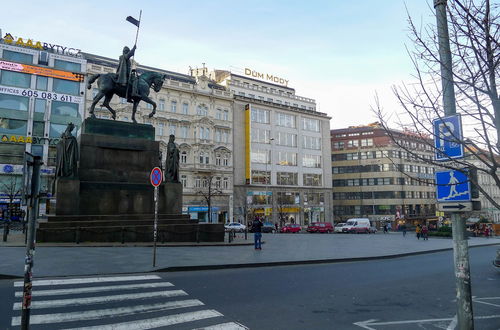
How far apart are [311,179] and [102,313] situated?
66.1 meters

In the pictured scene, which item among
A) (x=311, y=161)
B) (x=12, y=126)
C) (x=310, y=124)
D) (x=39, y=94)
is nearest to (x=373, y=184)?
(x=311, y=161)

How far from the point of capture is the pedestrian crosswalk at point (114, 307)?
5.84m

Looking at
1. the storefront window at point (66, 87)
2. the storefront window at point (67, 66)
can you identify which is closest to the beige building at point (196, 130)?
the storefront window at point (67, 66)

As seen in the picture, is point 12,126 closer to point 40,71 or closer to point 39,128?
point 39,128

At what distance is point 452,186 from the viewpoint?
17.1 feet

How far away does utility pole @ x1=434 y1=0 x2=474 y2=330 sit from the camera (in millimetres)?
4684

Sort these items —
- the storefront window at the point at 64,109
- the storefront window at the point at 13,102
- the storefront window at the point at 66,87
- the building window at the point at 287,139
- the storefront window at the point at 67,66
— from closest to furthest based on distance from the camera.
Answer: the storefront window at the point at 13,102 → the storefront window at the point at 64,109 → the storefront window at the point at 66,87 → the storefront window at the point at 67,66 → the building window at the point at 287,139

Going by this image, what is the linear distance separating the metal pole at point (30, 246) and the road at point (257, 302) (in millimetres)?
1339

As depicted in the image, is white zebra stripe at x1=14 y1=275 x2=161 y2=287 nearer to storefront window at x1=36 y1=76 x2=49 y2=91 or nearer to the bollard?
the bollard

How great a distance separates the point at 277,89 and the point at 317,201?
2525 cm

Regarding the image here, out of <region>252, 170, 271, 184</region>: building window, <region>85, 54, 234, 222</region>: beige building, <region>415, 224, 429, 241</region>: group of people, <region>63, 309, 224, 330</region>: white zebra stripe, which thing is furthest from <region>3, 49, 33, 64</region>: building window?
<region>63, 309, 224, 330</region>: white zebra stripe

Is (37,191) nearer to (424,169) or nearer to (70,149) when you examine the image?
(70,149)

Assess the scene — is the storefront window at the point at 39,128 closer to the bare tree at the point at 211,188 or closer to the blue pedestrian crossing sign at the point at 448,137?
the bare tree at the point at 211,188

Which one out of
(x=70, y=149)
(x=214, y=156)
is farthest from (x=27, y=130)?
(x=70, y=149)
